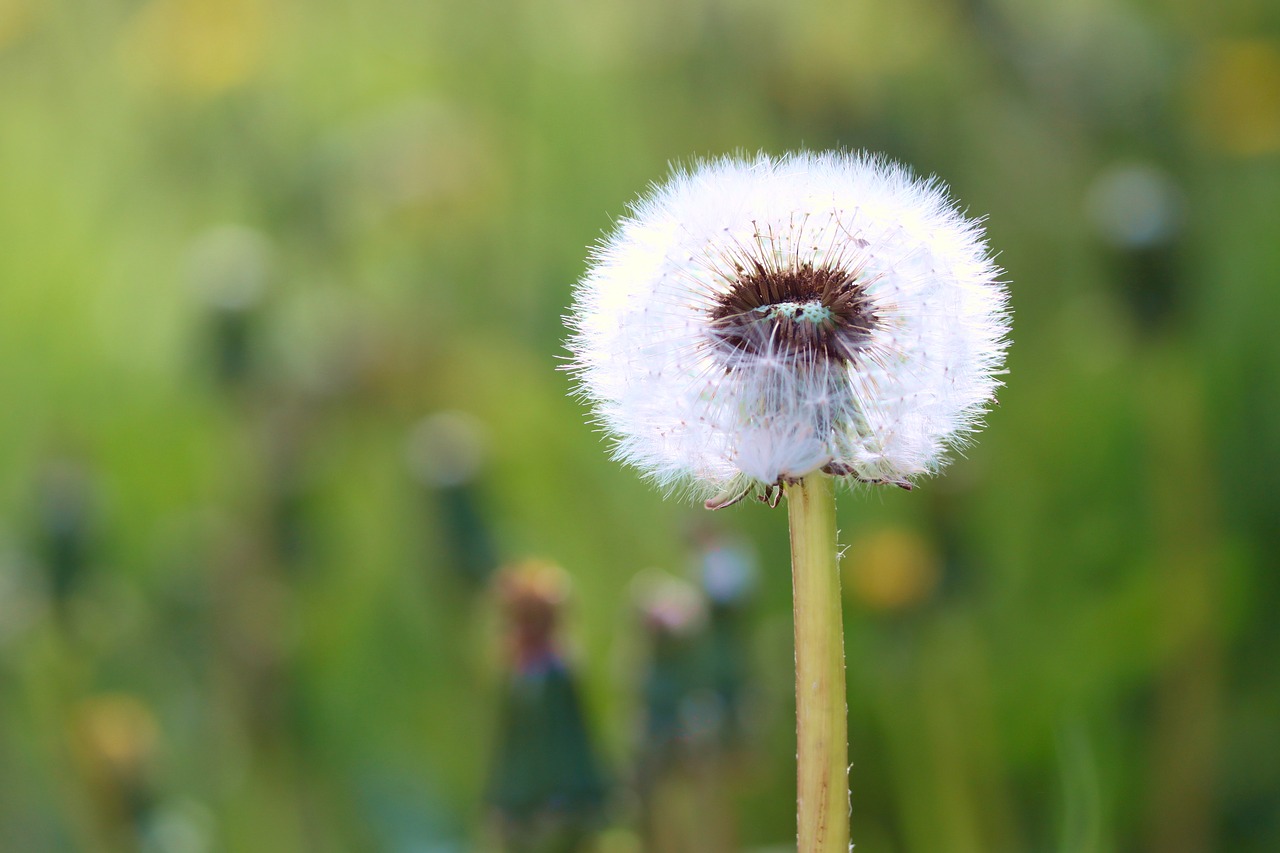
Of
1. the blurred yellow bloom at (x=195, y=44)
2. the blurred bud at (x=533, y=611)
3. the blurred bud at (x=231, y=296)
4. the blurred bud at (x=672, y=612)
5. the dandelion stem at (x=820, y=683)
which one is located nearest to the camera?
the dandelion stem at (x=820, y=683)

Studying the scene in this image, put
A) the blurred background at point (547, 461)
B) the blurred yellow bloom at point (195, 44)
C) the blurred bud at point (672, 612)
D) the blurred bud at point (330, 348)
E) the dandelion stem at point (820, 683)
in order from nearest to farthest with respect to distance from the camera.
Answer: the dandelion stem at point (820, 683), the blurred bud at point (672, 612), the blurred background at point (547, 461), the blurred bud at point (330, 348), the blurred yellow bloom at point (195, 44)

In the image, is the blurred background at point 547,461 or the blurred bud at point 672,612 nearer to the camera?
the blurred bud at point 672,612

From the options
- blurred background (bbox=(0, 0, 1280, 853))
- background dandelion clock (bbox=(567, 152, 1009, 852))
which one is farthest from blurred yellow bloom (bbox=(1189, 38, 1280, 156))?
background dandelion clock (bbox=(567, 152, 1009, 852))

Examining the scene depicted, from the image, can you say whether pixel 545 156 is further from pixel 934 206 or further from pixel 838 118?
pixel 934 206

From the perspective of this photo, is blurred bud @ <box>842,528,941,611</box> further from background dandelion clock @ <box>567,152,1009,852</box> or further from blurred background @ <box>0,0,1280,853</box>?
background dandelion clock @ <box>567,152,1009,852</box>

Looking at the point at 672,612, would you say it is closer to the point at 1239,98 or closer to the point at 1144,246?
the point at 1144,246

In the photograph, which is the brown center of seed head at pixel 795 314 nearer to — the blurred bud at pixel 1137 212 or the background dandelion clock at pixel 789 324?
the background dandelion clock at pixel 789 324

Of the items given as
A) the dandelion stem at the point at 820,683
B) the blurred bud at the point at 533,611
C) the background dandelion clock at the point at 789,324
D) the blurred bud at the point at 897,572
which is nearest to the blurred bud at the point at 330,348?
the blurred bud at the point at 897,572

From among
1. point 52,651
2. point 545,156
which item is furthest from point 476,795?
point 545,156
